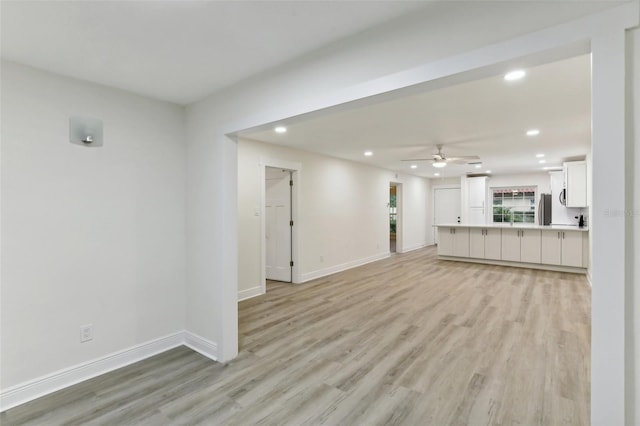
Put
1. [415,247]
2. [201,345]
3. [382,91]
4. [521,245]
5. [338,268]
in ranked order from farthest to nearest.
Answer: [415,247] < [521,245] < [338,268] < [201,345] < [382,91]

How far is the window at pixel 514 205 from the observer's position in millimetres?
9562

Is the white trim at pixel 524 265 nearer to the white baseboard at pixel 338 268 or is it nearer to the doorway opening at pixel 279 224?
the white baseboard at pixel 338 268

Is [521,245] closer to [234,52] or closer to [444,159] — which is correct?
[444,159]

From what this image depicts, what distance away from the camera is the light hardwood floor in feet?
6.87

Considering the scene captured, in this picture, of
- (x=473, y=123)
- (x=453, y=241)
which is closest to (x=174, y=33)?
(x=473, y=123)

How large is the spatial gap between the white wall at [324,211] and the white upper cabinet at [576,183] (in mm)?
3856

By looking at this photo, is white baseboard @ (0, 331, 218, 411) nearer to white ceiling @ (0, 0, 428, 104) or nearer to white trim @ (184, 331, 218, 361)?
white trim @ (184, 331, 218, 361)

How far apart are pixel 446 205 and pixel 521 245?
4098 millimetres

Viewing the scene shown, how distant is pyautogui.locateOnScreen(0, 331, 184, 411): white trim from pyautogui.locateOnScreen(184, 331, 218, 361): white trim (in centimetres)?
9

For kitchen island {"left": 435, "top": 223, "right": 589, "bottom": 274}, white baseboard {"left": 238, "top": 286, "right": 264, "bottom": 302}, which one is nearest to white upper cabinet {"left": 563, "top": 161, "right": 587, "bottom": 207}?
kitchen island {"left": 435, "top": 223, "right": 589, "bottom": 274}

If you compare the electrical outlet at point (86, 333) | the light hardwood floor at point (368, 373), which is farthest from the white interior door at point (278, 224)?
the electrical outlet at point (86, 333)

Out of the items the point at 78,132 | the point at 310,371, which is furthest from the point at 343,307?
the point at 78,132

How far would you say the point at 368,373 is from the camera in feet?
8.51

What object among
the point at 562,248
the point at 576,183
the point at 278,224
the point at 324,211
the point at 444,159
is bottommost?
the point at 562,248
